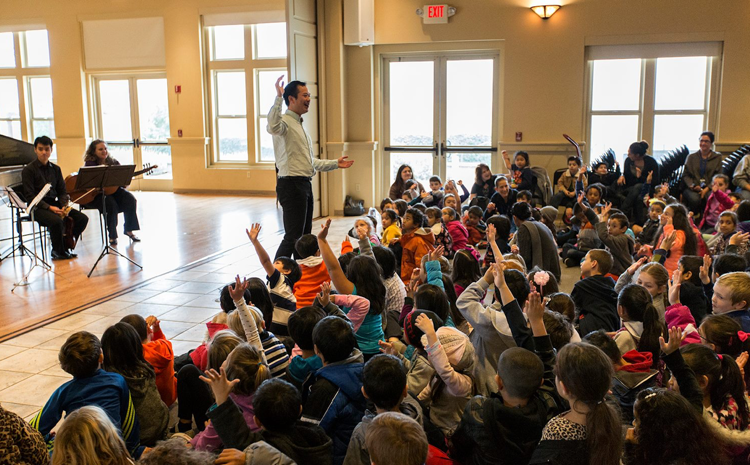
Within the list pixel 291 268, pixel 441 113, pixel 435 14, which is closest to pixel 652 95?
pixel 441 113

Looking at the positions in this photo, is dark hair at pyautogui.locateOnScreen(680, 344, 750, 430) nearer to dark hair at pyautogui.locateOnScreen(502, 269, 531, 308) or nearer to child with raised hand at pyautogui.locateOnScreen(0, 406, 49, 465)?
dark hair at pyautogui.locateOnScreen(502, 269, 531, 308)

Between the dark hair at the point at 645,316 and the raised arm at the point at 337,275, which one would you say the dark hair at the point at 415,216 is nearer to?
the raised arm at the point at 337,275

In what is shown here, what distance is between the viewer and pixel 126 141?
13352 mm

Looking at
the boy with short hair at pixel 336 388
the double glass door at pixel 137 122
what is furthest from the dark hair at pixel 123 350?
the double glass door at pixel 137 122

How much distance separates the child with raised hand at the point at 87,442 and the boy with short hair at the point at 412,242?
3.36m

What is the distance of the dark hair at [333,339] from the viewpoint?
236 cm

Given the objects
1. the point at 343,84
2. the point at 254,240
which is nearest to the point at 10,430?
the point at 254,240

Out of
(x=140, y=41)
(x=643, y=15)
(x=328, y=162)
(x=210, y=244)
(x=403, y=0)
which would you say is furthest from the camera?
(x=140, y=41)

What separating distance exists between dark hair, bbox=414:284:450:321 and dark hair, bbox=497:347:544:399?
84 cm

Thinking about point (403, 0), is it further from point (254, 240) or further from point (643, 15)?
point (254, 240)

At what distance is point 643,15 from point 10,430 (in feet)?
30.4

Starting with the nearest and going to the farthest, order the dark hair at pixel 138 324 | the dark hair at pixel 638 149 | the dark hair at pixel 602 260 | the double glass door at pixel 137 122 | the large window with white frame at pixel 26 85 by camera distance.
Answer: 1. the dark hair at pixel 138 324
2. the dark hair at pixel 602 260
3. the dark hair at pixel 638 149
4. the double glass door at pixel 137 122
5. the large window with white frame at pixel 26 85

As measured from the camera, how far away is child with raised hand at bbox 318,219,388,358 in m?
3.06

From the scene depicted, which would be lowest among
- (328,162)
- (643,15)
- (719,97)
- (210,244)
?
(210,244)
